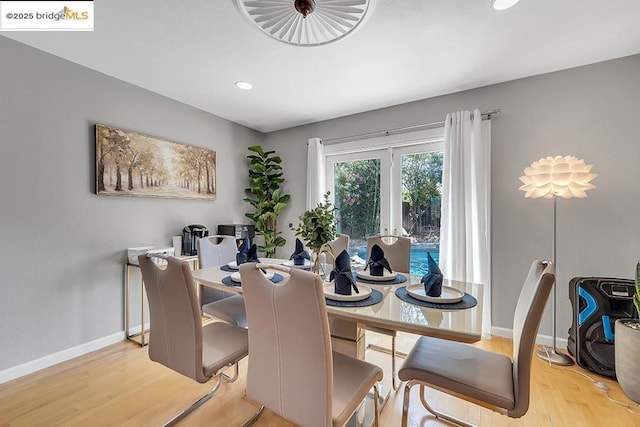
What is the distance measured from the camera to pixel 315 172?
11.8 feet

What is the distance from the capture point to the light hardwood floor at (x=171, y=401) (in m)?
1.57

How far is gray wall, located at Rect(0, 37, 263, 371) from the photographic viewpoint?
1957mm

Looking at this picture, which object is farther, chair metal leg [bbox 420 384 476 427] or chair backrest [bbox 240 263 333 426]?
chair metal leg [bbox 420 384 476 427]

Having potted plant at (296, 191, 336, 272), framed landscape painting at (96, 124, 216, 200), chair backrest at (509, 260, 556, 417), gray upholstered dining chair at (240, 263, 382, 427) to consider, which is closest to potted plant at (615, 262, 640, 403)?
chair backrest at (509, 260, 556, 417)

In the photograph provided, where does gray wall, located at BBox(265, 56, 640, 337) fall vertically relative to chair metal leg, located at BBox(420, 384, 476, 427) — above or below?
above

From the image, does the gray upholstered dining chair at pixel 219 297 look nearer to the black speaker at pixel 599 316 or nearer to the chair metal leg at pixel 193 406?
the chair metal leg at pixel 193 406

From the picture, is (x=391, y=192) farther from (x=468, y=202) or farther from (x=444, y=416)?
(x=444, y=416)

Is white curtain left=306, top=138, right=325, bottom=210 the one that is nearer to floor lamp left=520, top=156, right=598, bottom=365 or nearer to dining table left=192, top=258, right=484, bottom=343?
floor lamp left=520, top=156, right=598, bottom=365

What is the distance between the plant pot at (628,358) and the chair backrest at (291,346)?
1.96 m

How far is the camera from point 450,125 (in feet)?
8.99

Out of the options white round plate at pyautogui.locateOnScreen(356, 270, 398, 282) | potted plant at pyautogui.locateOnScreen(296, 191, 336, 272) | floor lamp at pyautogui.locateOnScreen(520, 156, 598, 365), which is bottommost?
white round plate at pyautogui.locateOnScreen(356, 270, 398, 282)

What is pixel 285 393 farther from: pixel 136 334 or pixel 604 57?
pixel 604 57

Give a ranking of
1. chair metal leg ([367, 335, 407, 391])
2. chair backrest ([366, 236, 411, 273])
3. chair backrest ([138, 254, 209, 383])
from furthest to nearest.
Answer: chair backrest ([366, 236, 411, 273]) < chair metal leg ([367, 335, 407, 391]) < chair backrest ([138, 254, 209, 383])

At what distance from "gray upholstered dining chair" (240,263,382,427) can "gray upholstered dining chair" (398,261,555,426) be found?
31 centimetres
